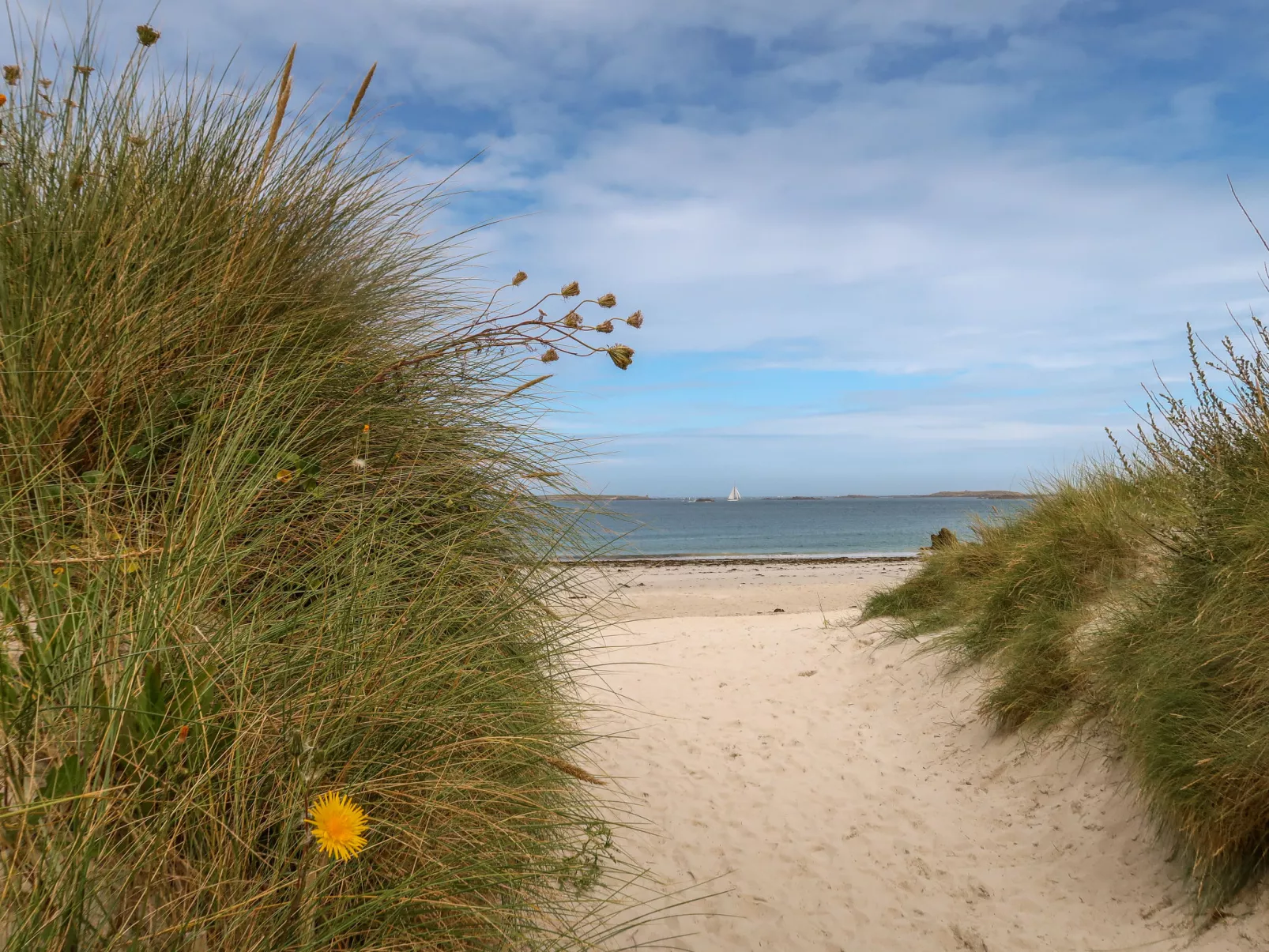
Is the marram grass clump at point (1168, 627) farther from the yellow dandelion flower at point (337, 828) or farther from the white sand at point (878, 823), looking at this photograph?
the yellow dandelion flower at point (337, 828)

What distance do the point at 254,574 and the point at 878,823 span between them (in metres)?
4.00

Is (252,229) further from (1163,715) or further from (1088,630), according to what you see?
(1088,630)

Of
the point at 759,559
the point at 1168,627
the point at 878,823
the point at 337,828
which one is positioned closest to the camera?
the point at 337,828

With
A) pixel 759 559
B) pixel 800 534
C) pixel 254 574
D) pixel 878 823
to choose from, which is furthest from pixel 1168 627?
pixel 800 534

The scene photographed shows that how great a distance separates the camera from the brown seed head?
3027mm

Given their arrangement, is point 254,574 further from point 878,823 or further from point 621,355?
point 878,823

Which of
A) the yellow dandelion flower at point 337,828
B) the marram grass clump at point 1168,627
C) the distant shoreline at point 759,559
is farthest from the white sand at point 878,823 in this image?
the distant shoreline at point 759,559

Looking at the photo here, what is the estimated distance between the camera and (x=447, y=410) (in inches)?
129

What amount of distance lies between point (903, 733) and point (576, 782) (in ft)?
12.7

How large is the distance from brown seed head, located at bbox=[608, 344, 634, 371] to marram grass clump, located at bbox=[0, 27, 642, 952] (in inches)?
0.7

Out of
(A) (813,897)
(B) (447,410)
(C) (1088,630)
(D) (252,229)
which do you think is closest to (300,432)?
(B) (447,410)

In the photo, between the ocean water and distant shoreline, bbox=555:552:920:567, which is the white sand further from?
distant shoreline, bbox=555:552:920:567

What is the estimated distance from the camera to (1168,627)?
161 inches

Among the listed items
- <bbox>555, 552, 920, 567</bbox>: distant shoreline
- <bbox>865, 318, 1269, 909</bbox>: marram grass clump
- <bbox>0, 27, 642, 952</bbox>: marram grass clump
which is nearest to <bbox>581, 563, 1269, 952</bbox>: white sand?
<bbox>865, 318, 1269, 909</bbox>: marram grass clump
